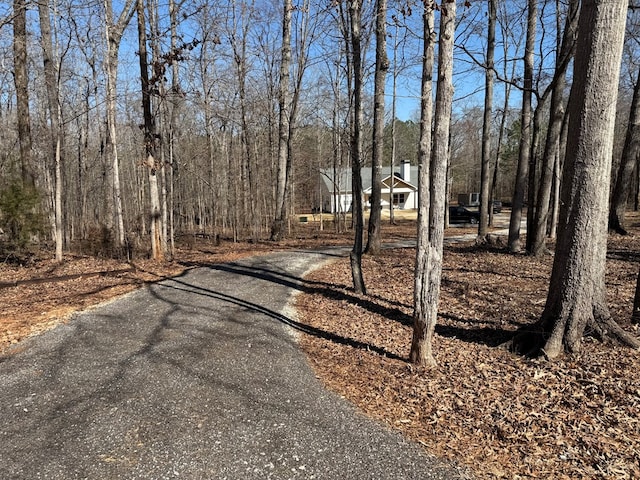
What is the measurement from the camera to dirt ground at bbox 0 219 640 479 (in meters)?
3.46

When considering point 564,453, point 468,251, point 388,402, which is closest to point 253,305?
point 388,402

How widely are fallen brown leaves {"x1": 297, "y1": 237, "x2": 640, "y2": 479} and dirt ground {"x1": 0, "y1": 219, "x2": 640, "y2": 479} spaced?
0.6 inches

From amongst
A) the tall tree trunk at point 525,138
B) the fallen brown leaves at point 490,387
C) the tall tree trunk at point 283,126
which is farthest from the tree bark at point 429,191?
the tall tree trunk at point 283,126

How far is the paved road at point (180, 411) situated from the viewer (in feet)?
10.3

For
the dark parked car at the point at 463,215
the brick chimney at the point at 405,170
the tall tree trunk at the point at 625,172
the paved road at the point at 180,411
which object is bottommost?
the paved road at the point at 180,411

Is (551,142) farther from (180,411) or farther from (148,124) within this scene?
(180,411)

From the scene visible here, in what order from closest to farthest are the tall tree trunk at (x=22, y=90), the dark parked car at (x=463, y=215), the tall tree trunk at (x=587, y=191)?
the tall tree trunk at (x=587, y=191), the tall tree trunk at (x=22, y=90), the dark parked car at (x=463, y=215)

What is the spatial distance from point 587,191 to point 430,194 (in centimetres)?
184

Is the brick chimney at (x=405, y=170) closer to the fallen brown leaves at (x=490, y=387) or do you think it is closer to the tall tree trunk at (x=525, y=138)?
the tall tree trunk at (x=525, y=138)

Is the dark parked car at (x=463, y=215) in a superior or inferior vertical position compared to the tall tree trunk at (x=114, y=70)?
inferior

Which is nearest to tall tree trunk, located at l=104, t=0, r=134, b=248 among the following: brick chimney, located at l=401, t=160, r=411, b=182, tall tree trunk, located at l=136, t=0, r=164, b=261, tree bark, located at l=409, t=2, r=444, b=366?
tall tree trunk, located at l=136, t=0, r=164, b=261

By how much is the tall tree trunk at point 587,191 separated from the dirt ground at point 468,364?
12.0 inches

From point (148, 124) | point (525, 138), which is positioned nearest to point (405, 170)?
point (525, 138)

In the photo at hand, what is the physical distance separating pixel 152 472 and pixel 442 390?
10.0ft
